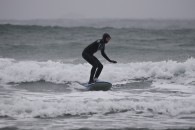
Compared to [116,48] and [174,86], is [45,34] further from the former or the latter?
[174,86]

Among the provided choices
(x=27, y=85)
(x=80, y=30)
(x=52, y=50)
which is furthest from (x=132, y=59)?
(x=80, y=30)

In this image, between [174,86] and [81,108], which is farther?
[174,86]

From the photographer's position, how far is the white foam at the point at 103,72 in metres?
14.5

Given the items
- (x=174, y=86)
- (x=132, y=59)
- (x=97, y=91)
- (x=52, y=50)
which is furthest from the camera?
(x=52, y=50)

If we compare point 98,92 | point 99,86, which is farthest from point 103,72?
point 98,92

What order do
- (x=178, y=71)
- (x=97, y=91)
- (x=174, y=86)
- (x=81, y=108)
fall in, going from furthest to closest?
(x=178, y=71) → (x=174, y=86) → (x=97, y=91) → (x=81, y=108)

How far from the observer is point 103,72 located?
49.9ft

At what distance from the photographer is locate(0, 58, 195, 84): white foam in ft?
47.5

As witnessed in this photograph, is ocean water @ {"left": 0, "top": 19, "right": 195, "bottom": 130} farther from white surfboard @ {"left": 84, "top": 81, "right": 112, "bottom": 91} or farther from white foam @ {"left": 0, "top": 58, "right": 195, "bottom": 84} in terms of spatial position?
white surfboard @ {"left": 84, "top": 81, "right": 112, "bottom": 91}

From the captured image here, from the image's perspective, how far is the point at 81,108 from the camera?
361 inches

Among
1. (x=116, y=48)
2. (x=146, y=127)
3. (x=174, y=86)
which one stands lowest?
(x=146, y=127)

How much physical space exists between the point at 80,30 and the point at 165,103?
2731 cm

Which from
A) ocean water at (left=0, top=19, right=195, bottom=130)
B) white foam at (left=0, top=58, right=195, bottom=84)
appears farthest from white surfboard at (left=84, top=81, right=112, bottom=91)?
white foam at (left=0, top=58, right=195, bottom=84)

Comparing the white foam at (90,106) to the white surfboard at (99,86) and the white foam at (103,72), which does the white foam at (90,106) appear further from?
the white foam at (103,72)
